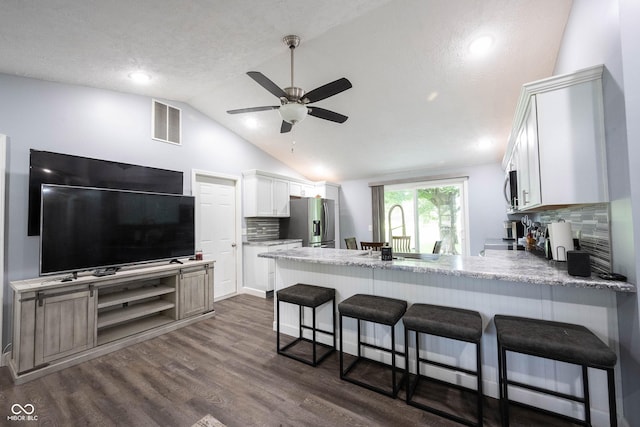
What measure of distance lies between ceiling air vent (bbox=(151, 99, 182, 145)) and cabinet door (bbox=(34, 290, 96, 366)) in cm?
224

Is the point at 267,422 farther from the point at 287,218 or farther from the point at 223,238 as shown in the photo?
the point at 287,218

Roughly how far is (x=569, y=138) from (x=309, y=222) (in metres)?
4.06

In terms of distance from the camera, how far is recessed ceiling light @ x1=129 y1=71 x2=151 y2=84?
284 centimetres

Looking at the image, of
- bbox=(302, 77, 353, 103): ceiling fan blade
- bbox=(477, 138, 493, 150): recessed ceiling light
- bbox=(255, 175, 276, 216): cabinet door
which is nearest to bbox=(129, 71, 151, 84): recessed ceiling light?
bbox=(302, 77, 353, 103): ceiling fan blade

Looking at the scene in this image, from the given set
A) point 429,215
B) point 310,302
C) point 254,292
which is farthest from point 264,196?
point 429,215

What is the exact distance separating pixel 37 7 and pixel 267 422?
3152 mm

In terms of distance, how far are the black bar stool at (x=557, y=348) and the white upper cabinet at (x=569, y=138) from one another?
0.76m

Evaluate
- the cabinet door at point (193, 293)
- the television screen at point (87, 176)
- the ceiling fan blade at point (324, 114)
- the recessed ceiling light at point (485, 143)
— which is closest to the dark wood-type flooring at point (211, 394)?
the cabinet door at point (193, 293)

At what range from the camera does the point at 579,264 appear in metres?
1.51

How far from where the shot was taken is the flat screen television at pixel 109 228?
2.44 m

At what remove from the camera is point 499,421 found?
5.35ft

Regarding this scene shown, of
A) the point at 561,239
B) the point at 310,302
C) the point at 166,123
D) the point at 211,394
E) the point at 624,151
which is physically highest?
the point at 166,123

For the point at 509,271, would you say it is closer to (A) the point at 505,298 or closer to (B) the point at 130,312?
(A) the point at 505,298

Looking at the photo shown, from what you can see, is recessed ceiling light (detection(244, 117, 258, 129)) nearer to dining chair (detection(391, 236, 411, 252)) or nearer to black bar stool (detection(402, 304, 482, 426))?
dining chair (detection(391, 236, 411, 252))
